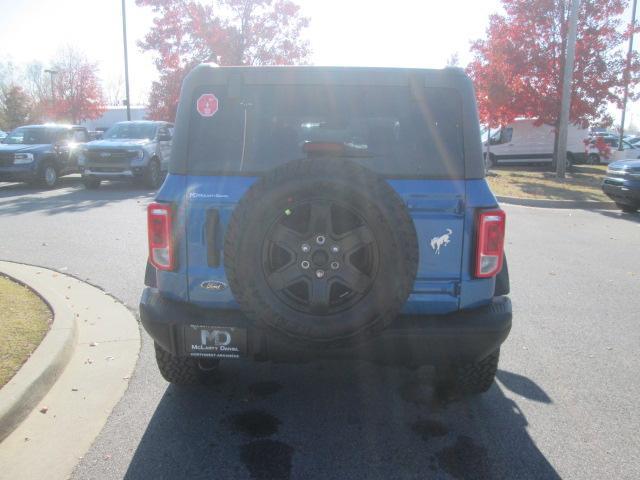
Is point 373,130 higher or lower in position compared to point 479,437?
higher

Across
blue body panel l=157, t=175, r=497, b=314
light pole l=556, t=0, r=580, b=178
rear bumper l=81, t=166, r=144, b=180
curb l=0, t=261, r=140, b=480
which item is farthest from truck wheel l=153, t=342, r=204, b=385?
light pole l=556, t=0, r=580, b=178

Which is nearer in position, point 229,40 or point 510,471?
point 510,471

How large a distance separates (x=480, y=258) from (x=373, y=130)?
3.09ft

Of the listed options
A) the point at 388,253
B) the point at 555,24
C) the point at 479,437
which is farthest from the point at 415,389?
the point at 555,24

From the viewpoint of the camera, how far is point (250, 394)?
3693 millimetres

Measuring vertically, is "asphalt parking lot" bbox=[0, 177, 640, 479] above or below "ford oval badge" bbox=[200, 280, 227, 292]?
below

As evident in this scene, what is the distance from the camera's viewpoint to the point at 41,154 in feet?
50.2

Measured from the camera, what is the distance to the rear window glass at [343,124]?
307 centimetres

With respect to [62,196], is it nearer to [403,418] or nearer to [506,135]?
[403,418]

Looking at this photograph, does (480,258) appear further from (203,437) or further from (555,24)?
(555,24)

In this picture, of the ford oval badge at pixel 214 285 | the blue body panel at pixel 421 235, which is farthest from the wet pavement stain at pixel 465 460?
the ford oval badge at pixel 214 285

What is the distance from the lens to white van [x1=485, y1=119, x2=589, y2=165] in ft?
83.1

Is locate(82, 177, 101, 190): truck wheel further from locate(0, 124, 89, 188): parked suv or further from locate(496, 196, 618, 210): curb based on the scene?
locate(496, 196, 618, 210): curb

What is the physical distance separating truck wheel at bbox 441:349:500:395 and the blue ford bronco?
0.10 metres
